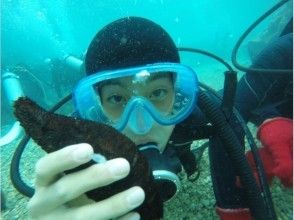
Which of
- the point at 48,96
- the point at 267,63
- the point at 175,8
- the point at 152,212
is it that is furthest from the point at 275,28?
the point at 175,8

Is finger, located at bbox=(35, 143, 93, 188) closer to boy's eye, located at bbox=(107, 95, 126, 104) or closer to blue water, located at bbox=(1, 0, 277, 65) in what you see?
boy's eye, located at bbox=(107, 95, 126, 104)

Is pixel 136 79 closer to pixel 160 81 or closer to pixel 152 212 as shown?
pixel 160 81

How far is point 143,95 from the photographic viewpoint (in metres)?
2.66

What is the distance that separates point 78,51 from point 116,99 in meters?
43.9

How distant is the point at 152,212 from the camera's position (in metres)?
1.46

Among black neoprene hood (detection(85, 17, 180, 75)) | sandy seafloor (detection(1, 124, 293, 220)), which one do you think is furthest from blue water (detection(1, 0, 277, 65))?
black neoprene hood (detection(85, 17, 180, 75))

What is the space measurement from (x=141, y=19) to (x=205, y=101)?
Result: 3.25ft

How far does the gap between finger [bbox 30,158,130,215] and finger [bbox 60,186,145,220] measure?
0.26 feet

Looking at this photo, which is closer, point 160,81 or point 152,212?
point 152,212

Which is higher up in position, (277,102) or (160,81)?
(160,81)

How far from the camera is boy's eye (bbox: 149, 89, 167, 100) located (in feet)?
9.03

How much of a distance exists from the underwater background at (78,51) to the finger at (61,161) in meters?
0.93

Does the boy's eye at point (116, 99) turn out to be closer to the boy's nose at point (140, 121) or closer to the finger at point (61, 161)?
the boy's nose at point (140, 121)

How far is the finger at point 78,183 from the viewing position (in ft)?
3.97
